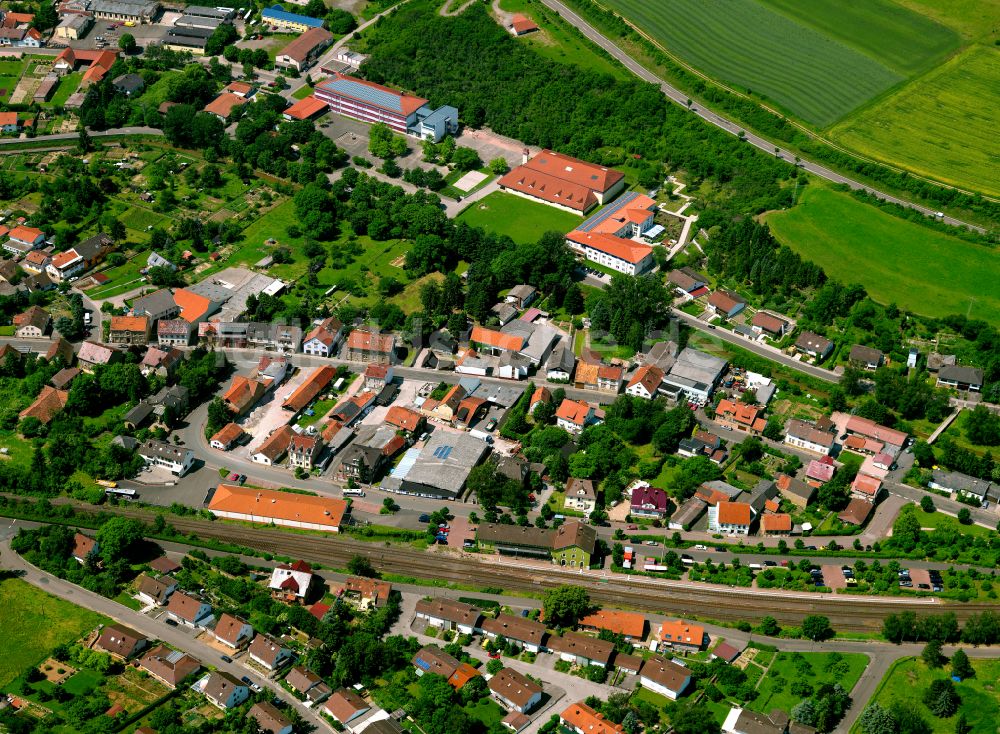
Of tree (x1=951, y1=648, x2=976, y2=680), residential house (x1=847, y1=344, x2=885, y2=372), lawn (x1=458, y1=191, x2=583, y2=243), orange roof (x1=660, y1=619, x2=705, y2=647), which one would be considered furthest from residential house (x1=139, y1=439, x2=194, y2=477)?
tree (x1=951, y1=648, x2=976, y2=680)

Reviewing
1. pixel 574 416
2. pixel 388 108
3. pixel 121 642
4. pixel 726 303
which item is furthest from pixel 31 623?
pixel 388 108

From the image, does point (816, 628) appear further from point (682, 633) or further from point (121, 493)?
point (121, 493)

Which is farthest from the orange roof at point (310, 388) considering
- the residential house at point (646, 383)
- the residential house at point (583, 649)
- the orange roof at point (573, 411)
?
the residential house at point (583, 649)

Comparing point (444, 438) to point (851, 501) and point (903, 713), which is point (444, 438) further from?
point (903, 713)

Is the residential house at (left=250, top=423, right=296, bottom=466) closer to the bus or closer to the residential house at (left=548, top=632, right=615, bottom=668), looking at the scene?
the bus

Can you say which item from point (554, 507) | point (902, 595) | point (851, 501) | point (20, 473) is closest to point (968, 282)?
point (851, 501)

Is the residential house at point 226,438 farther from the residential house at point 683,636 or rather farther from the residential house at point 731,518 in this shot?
the residential house at point 731,518
